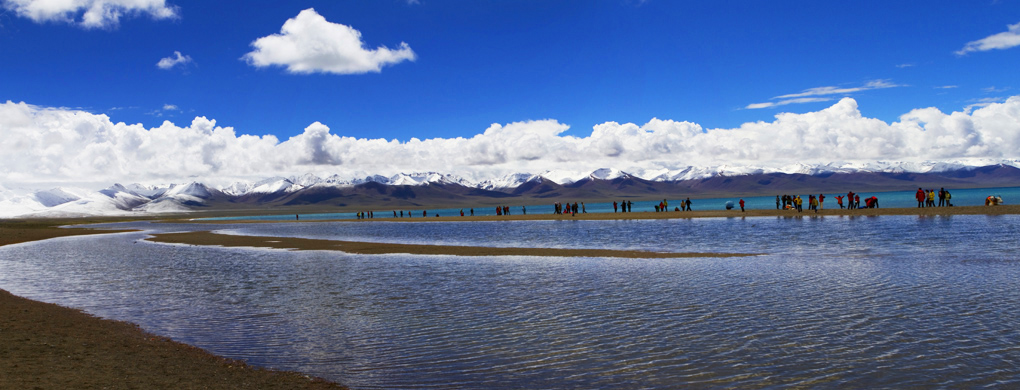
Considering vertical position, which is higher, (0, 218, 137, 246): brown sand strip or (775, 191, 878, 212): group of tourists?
(0, 218, 137, 246): brown sand strip

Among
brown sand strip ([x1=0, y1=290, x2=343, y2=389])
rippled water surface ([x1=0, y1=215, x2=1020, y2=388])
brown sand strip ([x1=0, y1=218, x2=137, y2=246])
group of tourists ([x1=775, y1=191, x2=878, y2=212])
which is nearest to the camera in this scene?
brown sand strip ([x1=0, y1=290, x2=343, y2=389])

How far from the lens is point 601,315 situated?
45.6 feet

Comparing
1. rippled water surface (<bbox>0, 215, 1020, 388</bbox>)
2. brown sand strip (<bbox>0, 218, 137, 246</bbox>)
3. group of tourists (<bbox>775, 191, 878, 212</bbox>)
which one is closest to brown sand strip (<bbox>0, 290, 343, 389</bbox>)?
rippled water surface (<bbox>0, 215, 1020, 388</bbox>)

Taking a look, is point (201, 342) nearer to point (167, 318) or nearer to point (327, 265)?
point (167, 318)

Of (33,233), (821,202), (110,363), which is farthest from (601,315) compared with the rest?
(33,233)

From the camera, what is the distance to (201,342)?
484 inches

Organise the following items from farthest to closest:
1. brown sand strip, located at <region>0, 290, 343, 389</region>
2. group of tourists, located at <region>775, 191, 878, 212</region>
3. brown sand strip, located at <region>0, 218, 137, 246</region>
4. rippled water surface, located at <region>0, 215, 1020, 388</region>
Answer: group of tourists, located at <region>775, 191, 878, 212</region> < brown sand strip, located at <region>0, 218, 137, 246</region> < rippled water surface, located at <region>0, 215, 1020, 388</region> < brown sand strip, located at <region>0, 290, 343, 389</region>

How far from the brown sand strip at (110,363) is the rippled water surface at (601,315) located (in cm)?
63

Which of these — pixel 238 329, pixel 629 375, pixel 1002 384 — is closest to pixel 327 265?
pixel 238 329

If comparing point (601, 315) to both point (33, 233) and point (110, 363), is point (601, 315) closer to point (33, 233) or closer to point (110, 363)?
point (110, 363)

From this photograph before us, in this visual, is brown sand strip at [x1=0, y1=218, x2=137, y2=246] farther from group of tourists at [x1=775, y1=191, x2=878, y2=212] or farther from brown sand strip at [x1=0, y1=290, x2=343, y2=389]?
group of tourists at [x1=775, y1=191, x2=878, y2=212]

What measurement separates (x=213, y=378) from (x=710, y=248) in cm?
2528

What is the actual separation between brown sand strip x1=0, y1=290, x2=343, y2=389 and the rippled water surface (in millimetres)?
632

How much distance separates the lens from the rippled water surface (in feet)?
31.6
